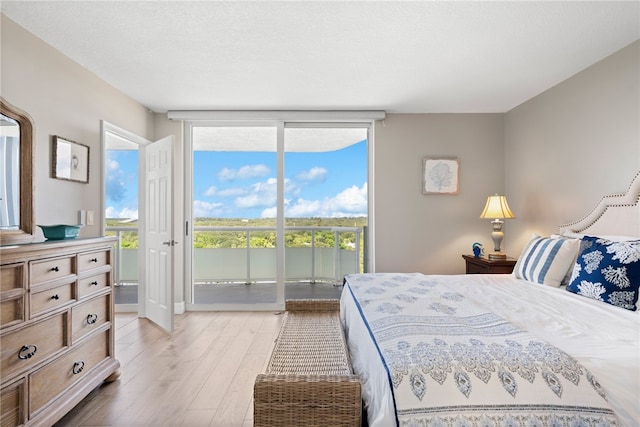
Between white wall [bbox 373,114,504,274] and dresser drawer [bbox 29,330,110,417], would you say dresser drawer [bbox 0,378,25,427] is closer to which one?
dresser drawer [bbox 29,330,110,417]

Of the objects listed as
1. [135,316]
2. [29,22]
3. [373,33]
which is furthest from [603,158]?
[135,316]

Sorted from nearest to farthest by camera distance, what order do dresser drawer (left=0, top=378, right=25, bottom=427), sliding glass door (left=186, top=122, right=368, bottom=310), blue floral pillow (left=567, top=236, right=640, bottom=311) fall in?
dresser drawer (left=0, top=378, right=25, bottom=427) < blue floral pillow (left=567, top=236, right=640, bottom=311) < sliding glass door (left=186, top=122, right=368, bottom=310)

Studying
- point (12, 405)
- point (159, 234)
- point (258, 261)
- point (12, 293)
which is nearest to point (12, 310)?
point (12, 293)

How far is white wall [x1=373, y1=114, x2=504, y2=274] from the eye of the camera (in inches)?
169

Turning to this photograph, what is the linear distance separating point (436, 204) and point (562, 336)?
2899 mm

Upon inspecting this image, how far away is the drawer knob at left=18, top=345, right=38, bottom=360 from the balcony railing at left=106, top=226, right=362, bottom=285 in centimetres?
354

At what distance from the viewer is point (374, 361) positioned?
1.38 meters

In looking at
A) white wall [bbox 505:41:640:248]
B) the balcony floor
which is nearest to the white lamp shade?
white wall [bbox 505:41:640:248]

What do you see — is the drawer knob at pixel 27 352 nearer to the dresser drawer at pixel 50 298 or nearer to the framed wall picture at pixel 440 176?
the dresser drawer at pixel 50 298

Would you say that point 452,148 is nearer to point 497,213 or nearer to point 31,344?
point 497,213

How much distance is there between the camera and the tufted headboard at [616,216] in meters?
2.42

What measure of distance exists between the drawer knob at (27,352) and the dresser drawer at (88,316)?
11.9 inches

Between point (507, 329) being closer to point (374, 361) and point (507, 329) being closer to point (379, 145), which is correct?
point (374, 361)

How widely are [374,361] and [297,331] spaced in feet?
3.49
